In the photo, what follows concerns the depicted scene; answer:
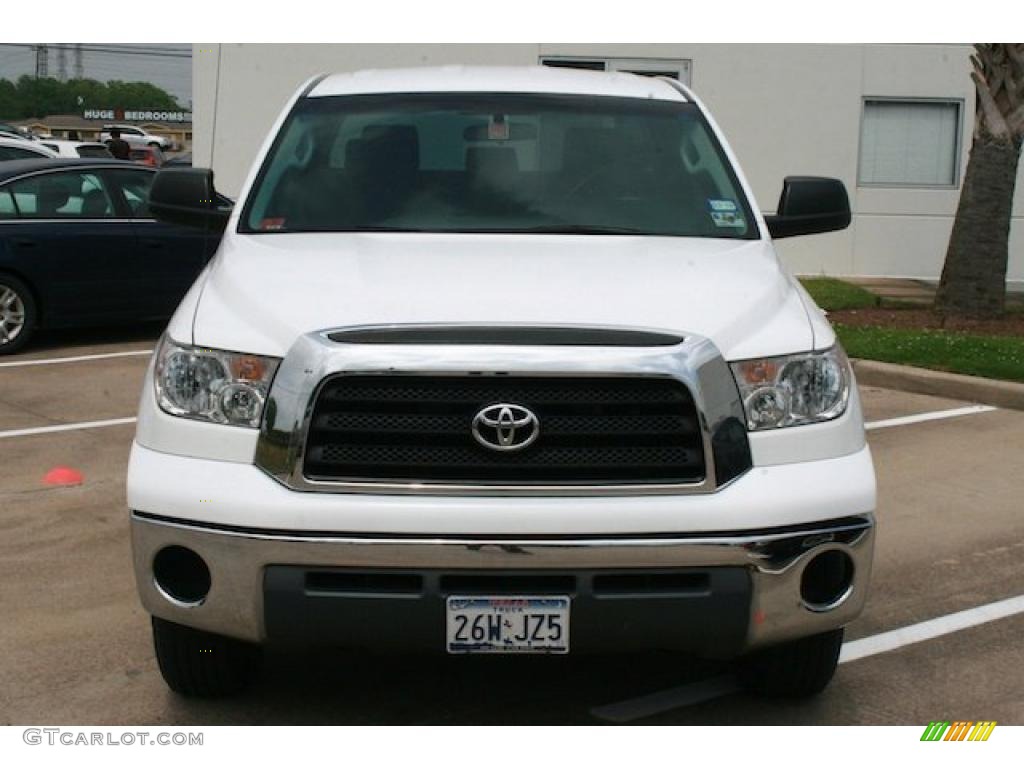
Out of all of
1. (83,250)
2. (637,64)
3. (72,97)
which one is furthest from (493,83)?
(72,97)

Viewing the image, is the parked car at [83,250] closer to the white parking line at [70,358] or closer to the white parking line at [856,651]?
the white parking line at [70,358]

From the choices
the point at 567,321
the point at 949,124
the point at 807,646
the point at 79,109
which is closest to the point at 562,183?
the point at 567,321

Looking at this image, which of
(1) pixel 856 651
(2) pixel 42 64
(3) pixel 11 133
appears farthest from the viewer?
(2) pixel 42 64

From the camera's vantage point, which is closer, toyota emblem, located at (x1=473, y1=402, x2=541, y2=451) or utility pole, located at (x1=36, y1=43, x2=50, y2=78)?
toyota emblem, located at (x1=473, y1=402, x2=541, y2=451)

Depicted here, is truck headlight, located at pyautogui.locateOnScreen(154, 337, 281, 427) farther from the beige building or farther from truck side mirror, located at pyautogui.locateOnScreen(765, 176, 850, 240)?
the beige building

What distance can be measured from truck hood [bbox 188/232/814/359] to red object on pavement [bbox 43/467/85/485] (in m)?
3.06

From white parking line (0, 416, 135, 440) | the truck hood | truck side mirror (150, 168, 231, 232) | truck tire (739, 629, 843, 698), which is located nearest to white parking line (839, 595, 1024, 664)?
truck tire (739, 629, 843, 698)

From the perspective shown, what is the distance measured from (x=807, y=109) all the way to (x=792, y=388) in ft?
44.9

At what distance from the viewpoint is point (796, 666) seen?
14.8 feet

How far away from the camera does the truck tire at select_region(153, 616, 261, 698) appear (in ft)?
14.4

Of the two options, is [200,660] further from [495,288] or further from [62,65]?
[62,65]

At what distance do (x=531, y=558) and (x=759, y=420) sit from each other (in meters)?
0.73

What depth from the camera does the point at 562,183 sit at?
5.38 metres
